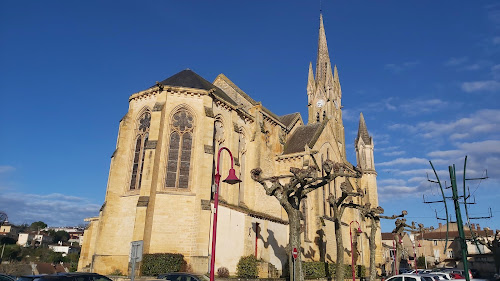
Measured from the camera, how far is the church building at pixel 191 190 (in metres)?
20.0

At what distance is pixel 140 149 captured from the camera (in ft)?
75.6

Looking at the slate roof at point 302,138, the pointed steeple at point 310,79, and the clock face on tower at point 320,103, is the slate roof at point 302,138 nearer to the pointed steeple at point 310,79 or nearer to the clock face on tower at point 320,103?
the clock face on tower at point 320,103

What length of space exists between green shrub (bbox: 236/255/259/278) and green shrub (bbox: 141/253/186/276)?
359 centimetres

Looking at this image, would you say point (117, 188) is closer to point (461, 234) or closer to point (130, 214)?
point (130, 214)

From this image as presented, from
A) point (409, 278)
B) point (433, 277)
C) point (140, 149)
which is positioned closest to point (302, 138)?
point (140, 149)

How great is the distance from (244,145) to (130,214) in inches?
409

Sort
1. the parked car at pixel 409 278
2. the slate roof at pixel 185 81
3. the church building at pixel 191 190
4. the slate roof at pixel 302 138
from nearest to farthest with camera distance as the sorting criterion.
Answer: the parked car at pixel 409 278 < the church building at pixel 191 190 < the slate roof at pixel 185 81 < the slate roof at pixel 302 138

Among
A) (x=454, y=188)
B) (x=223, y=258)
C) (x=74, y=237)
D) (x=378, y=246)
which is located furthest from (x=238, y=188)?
(x=74, y=237)

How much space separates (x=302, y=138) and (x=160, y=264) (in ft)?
61.2

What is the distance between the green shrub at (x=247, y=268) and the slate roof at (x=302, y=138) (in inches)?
483

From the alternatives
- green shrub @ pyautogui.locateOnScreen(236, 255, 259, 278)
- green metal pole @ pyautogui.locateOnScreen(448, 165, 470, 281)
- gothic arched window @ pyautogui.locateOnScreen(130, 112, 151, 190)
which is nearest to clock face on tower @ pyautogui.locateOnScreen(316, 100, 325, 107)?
gothic arched window @ pyautogui.locateOnScreen(130, 112, 151, 190)

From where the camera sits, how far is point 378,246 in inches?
1535

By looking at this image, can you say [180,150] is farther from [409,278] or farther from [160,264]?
[409,278]

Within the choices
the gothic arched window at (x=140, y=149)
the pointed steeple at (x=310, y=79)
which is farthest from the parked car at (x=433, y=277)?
the pointed steeple at (x=310, y=79)
